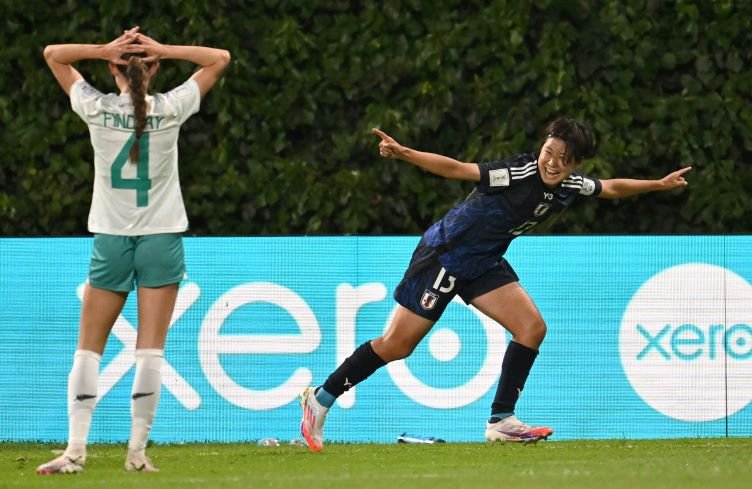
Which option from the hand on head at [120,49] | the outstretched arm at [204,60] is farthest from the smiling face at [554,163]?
the hand on head at [120,49]

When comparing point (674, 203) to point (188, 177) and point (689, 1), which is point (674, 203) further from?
point (188, 177)

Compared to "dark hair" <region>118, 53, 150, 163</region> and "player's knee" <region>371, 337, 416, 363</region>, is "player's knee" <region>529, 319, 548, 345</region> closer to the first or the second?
"player's knee" <region>371, 337, 416, 363</region>

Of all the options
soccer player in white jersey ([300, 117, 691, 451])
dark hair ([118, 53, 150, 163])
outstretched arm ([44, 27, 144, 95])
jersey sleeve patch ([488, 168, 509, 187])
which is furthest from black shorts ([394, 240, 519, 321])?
outstretched arm ([44, 27, 144, 95])

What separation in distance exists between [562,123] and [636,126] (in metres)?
3.11

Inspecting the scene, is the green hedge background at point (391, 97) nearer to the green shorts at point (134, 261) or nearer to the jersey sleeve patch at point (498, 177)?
the jersey sleeve patch at point (498, 177)

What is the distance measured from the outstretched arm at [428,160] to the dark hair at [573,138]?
0.49 m

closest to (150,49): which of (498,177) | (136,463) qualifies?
(136,463)

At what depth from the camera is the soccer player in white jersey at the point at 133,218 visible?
6.54m

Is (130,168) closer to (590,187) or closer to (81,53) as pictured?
(81,53)

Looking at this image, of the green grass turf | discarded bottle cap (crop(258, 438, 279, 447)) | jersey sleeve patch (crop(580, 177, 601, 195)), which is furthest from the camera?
discarded bottle cap (crop(258, 438, 279, 447))

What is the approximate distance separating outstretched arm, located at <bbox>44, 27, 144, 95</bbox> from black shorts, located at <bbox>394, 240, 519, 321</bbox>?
2356 millimetres

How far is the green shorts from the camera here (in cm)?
654

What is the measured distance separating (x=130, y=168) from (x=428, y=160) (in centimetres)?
172

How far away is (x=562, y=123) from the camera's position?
8102 mm
